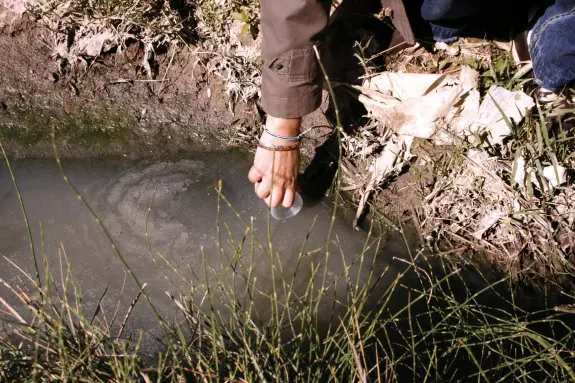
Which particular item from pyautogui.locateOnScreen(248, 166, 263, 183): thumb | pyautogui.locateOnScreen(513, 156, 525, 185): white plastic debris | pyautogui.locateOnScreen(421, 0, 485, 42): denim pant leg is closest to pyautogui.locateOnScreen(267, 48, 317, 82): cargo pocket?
pyautogui.locateOnScreen(248, 166, 263, 183): thumb

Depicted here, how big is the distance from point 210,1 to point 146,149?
0.75 m

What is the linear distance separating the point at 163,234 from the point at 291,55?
0.85 meters

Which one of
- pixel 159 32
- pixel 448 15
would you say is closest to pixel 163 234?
pixel 159 32

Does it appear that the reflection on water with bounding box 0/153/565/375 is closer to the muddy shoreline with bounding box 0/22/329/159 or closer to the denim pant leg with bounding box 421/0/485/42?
the muddy shoreline with bounding box 0/22/329/159

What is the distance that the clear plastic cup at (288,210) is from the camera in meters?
2.26

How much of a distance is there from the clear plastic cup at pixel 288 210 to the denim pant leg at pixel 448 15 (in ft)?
3.10

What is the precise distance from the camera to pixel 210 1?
102 inches

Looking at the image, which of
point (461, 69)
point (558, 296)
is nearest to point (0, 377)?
point (558, 296)

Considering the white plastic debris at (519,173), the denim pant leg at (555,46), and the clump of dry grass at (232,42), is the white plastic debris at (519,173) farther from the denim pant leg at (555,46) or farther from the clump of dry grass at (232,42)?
the clump of dry grass at (232,42)

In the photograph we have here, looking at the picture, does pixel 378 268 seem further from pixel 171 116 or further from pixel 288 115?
pixel 171 116

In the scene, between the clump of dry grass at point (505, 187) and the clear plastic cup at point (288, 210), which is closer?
the clump of dry grass at point (505, 187)

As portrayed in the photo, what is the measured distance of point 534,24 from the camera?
2.40 metres

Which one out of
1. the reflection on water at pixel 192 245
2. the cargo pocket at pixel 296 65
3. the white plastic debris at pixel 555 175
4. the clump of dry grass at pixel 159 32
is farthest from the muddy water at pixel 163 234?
the white plastic debris at pixel 555 175

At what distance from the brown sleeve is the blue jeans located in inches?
26.8
